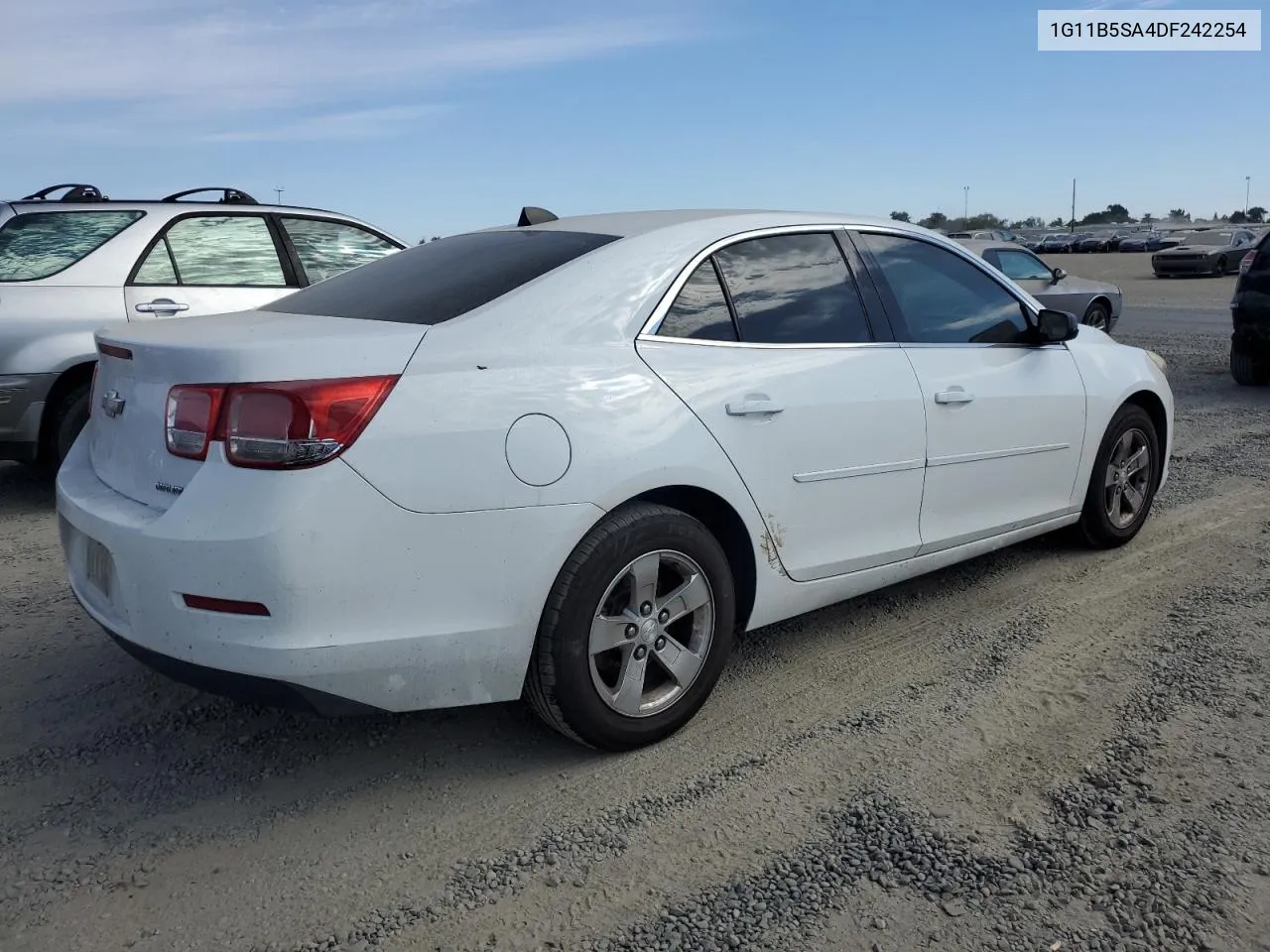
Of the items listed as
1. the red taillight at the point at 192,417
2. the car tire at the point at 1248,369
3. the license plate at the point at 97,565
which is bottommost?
the car tire at the point at 1248,369

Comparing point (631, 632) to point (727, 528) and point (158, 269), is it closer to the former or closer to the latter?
point (727, 528)

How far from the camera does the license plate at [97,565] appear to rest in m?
2.96

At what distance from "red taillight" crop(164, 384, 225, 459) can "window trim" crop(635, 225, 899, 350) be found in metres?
1.20

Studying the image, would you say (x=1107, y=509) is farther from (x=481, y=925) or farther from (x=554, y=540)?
(x=481, y=925)

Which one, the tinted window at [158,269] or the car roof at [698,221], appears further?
the tinted window at [158,269]

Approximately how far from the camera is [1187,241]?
33719 mm

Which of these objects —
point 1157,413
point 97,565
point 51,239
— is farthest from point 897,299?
point 51,239

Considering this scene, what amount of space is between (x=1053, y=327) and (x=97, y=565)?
143 inches

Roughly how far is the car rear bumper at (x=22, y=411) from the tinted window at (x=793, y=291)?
14.1ft

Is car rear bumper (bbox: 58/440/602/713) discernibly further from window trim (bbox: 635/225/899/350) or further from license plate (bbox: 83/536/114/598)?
window trim (bbox: 635/225/899/350)

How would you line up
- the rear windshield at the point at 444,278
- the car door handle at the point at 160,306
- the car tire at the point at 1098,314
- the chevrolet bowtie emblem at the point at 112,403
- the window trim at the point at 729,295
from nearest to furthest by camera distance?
the chevrolet bowtie emblem at the point at 112,403 < the rear windshield at the point at 444,278 < the window trim at the point at 729,295 < the car door handle at the point at 160,306 < the car tire at the point at 1098,314

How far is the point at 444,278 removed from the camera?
3.53m

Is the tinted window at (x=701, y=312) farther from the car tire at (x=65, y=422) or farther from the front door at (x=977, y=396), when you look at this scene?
the car tire at (x=65, y=422)

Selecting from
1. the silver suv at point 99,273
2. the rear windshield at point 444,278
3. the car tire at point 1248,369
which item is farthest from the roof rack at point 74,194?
the car tire at point 1248,369
